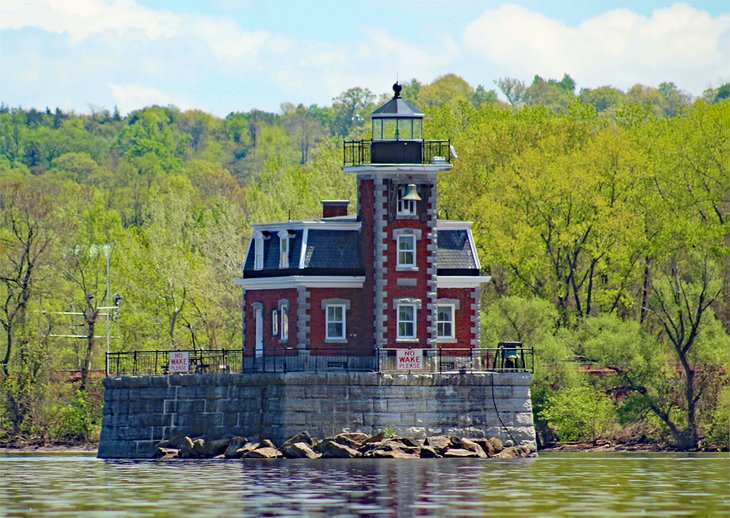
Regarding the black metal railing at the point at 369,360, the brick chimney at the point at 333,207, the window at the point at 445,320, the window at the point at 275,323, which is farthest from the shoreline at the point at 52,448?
the window at the point at 445,320

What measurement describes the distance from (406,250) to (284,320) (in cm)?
553

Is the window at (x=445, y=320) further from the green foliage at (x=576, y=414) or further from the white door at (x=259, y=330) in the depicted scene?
the green foliage at (x=576, y=414)

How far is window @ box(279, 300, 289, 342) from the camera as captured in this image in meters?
72.7

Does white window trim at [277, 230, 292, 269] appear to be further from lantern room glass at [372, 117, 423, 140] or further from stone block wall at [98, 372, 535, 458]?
stone block wall at [98, 372, 535, 458]

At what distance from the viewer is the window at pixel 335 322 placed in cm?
7212

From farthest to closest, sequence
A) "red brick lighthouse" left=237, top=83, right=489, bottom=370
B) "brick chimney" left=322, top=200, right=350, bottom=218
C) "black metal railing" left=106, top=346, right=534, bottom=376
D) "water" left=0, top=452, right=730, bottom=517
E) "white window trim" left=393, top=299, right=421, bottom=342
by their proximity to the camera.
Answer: "brick chimney" left=322, top=200, right=350, bottom=218 → "red brick lighthouse" left=237, top=83, right=489, bottom=370 → "white window trim" left=393, top=299, right=421, bottom=342 → "black metal railing" left=106, top=346, right=534, bottom=376 → "water" left=0, top=452, right=730, bottom=517

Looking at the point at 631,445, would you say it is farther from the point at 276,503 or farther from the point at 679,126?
the point at 276,503

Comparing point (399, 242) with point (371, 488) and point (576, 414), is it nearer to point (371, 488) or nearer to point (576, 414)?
point (576, 414)

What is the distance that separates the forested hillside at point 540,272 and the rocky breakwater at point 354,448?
1365 cm

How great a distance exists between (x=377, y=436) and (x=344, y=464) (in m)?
3.56

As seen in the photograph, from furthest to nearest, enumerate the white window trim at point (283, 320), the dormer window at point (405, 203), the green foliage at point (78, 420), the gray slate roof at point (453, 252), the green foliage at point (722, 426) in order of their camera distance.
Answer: the green foliage at point (78, 420), the green foliage at point (722, 426), the gray slate roof at point (453, 252), the white window trim at point (283, 320), the dormer window at point (405, 203)

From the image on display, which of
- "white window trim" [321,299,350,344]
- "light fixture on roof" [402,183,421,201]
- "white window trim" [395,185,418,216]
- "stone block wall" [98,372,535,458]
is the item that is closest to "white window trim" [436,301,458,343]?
"white window trim" [321,299,350,344]

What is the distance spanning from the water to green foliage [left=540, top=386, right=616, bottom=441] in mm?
11232

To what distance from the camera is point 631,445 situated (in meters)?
81.4
